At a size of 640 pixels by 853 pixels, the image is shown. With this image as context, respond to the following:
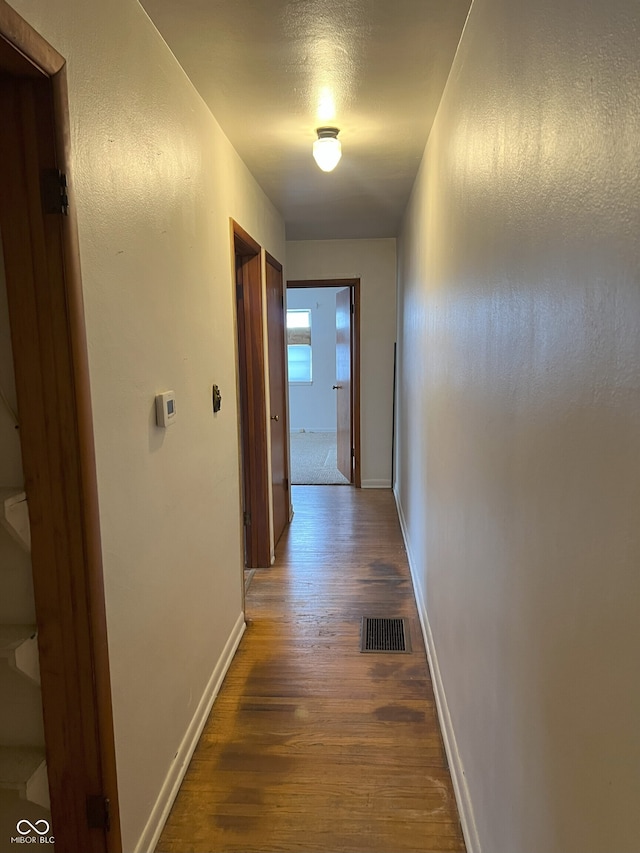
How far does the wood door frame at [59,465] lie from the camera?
111 centimetres

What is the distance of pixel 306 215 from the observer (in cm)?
413

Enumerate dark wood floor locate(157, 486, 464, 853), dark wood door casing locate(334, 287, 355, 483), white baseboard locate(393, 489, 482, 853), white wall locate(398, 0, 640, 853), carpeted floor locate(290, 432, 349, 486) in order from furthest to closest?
carpeted floor locate(290, 432, 349, 486)
dark wood door casing locate(334, 287, 355, 483)
dark wood floor locate(157, 486, 464, 853)
white baseboard locate(393, 489, 482, 853)
white wall locate(398, 0, 640, 853)

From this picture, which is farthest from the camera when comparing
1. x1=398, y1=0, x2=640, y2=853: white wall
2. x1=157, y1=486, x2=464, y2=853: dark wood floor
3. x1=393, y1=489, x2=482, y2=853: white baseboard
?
x1=157, y1=486, x2=464, y2=853: dark wood floor

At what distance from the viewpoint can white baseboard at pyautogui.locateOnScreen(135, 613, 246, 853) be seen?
5.15 ft

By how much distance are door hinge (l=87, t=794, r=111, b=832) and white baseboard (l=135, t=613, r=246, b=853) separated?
0.87 feet

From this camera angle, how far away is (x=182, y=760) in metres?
1.84

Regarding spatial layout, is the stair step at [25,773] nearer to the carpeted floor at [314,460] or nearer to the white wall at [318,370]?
the carpeted floor at [314,460]

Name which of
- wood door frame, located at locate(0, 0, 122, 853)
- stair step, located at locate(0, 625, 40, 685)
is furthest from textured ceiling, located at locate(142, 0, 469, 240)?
stair step, located at locate(0, 625, 40, 685)

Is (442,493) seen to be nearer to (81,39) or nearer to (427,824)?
(427,824)

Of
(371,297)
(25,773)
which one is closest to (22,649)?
(25,773)

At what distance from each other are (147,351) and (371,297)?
3.93 m

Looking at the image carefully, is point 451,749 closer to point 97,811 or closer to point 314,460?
point 97,811

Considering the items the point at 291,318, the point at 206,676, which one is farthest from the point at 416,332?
the point at 291,318

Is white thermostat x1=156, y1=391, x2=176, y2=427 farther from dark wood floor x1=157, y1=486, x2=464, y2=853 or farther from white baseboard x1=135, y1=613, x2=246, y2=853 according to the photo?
dark wood floor x1=157, y1=486, x2=464, y2=853
